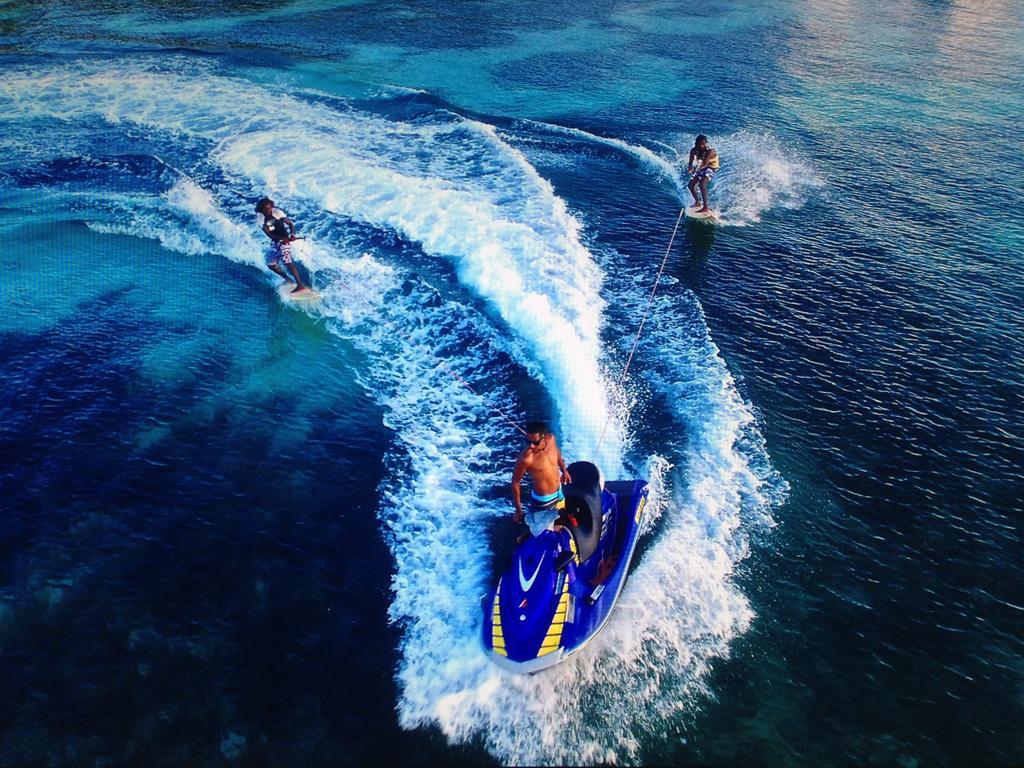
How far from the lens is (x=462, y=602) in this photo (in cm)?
805

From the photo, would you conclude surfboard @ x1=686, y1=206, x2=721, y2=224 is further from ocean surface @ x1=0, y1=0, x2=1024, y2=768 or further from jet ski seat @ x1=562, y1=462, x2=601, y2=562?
jet ski seat @ x1=562, y1=462, x2=601, y2=562

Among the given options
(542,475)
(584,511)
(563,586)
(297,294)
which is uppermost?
(542,475)

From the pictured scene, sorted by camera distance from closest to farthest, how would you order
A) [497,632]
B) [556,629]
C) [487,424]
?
[556,629] → [497,632] → [487,424]

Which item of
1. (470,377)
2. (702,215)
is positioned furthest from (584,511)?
A: (702,215)

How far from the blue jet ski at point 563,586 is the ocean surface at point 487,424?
42 cm

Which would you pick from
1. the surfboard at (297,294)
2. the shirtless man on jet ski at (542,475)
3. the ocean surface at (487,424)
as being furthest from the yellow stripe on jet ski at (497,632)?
the surfboard at (297,294)

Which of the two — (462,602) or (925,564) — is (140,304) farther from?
(925,564)

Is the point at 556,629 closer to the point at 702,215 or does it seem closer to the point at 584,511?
the point at 584,511

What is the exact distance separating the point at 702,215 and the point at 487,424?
9.69m

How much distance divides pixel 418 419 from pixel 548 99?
61.5 feet

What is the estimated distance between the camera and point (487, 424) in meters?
10.8

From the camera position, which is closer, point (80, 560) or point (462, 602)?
point (462, 602)

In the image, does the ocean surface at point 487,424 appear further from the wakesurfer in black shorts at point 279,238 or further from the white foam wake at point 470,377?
the wakesurfer in black shorts at point 279,238

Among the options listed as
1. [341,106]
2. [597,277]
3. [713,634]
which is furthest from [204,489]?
[341,106]
